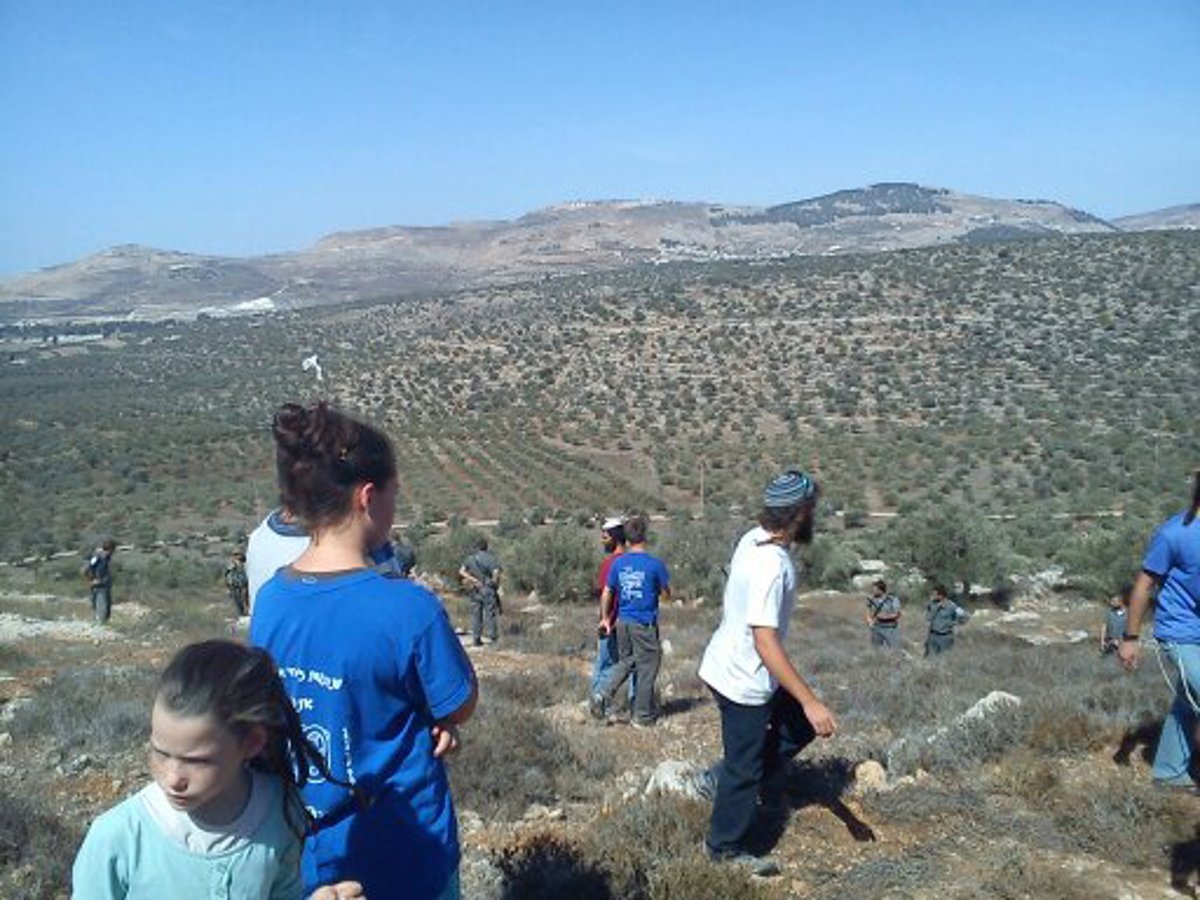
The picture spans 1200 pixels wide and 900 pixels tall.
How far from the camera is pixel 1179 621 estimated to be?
4.55 meters

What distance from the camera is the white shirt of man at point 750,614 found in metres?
3.84

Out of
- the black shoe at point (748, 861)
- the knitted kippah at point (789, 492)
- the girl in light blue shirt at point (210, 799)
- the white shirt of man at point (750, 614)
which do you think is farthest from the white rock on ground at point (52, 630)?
the girl in light blue shirt at point (210, 799)

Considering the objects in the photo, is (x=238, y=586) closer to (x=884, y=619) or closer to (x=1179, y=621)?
(x=884, y=619)

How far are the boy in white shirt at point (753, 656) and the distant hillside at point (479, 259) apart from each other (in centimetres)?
12515

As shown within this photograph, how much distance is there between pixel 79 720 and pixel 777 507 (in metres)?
5.71

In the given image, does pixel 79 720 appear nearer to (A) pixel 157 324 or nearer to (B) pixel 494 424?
(B) pixel 494 424

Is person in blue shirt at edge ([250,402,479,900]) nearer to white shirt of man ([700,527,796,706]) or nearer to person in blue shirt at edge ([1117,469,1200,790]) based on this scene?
white shirt of man ([700,527,796,706])

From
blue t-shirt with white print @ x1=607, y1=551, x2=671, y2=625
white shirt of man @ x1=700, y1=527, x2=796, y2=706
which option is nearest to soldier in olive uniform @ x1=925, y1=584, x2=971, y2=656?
blue t-shirt with white print @ x1=607, y1=551, x2=671, y2=625

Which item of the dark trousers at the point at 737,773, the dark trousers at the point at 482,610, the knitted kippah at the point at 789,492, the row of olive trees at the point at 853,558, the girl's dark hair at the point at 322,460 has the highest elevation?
the girl's dark hair at the point at 322,460

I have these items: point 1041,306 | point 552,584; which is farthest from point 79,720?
point 1041,306

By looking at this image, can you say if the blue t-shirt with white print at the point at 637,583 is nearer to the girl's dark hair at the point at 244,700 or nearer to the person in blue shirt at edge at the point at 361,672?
the person in blue shirt at edge at the point at 361,672

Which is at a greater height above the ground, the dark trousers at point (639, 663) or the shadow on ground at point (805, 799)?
the shadow on ground at point (805, 799)

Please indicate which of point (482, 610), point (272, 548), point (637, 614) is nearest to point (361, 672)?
point (272, 548)

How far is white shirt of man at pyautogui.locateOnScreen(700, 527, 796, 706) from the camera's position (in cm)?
384
